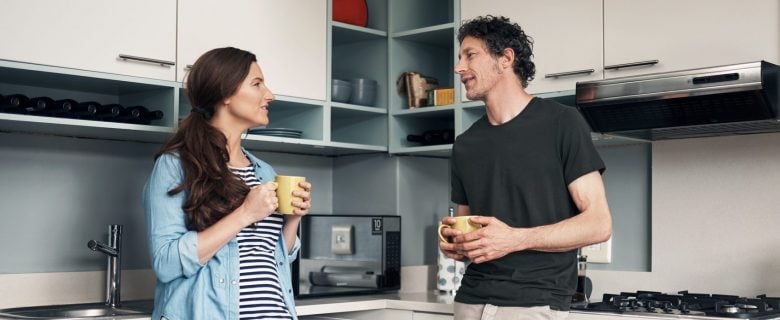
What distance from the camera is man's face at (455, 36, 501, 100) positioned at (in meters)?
2.10

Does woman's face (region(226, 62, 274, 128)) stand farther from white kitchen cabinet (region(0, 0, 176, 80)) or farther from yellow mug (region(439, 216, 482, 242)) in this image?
white kitchen cabinet (region(0, 0, 176, 80))

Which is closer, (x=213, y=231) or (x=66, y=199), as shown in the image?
(x=213, y=231)

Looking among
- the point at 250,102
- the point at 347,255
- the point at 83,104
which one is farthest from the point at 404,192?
the point at 250,102

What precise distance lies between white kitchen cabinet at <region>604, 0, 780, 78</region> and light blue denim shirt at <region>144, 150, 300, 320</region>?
5.35 feet

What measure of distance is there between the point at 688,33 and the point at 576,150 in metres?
1.26

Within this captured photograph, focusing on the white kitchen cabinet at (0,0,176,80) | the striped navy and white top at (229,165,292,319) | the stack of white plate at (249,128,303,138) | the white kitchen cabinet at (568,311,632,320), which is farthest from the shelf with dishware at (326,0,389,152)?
the striped navy and white top at (229,165,292,319)

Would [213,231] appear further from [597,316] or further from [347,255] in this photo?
[347,255]

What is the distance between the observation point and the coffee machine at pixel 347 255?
11.8 feet

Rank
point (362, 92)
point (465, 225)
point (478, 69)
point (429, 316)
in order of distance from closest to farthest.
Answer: point (465, 225) < point (478, 69) < point (429, 316) < point (362, 92)

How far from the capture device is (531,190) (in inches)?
78.4

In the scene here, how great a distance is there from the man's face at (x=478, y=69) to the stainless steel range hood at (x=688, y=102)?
3.19ft

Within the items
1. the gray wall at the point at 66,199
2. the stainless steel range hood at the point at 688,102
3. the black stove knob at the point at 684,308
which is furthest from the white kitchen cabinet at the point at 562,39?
the gray wall at the point at 66,199

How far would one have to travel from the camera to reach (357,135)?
3996mm

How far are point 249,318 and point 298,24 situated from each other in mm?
1717
